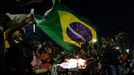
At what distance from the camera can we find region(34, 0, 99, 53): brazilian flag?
11.8 metres

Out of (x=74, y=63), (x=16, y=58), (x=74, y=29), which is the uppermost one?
(x=74, y=29)

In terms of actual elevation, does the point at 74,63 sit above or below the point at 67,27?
below

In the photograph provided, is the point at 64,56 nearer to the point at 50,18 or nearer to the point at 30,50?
the point at 50,18

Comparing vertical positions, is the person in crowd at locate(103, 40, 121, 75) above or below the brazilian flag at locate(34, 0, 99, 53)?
below

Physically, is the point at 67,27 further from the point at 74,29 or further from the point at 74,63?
the point at 74,63

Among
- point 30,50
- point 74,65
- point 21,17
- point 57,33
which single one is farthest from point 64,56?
point 21,17

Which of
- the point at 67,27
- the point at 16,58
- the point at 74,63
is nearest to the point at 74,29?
the point at 67,27

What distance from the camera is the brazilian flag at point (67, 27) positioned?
11.8m

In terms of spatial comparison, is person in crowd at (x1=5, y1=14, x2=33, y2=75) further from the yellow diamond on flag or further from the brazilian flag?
the yellow diamond on flag

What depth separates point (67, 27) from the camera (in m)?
12.7

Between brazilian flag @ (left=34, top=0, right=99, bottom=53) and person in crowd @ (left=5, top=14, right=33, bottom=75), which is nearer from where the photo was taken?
person in crowd @ (left=5, top=14, right=33, bottom=75)

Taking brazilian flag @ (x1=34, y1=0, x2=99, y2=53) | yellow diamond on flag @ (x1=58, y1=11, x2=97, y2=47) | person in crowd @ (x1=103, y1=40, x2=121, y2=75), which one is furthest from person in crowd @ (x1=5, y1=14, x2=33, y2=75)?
person in crowd @ (x1=103, y1=40, x2=121, y2=75)

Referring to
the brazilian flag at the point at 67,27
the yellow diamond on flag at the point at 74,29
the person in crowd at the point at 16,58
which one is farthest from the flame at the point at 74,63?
the person in crowd at the point at 16,58

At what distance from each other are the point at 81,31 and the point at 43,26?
212 cm
